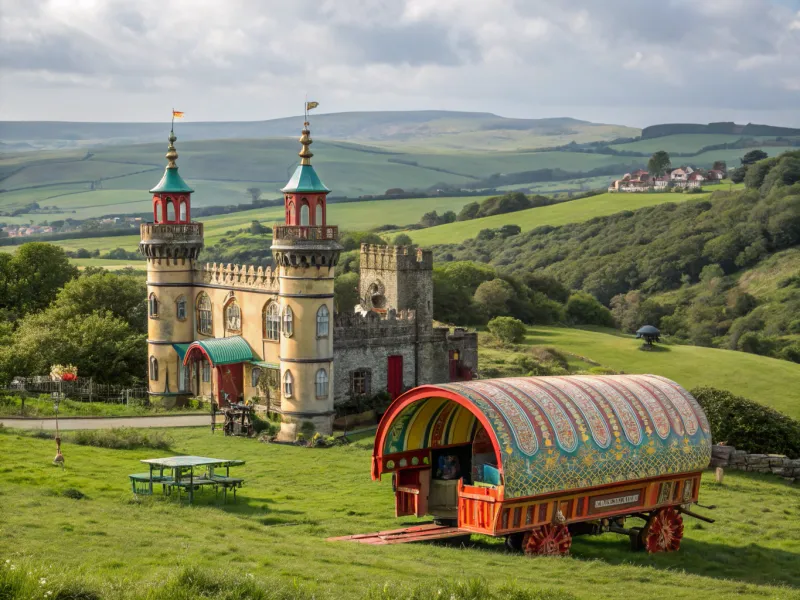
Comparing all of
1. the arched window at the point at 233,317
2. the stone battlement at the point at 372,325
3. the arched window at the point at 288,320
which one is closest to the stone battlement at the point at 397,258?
the stone battlement at the point at 372,325

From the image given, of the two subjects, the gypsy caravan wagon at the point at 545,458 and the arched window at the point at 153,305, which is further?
the arched window at the point at 153,305

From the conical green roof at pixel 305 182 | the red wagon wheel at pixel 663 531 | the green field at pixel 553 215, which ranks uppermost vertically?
the green field at pixel 553 215

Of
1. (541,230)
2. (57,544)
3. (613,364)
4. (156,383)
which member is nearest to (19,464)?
(57,544)

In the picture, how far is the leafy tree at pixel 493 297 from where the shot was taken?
89625 mm

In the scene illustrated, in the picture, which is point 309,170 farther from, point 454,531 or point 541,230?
point 541,230

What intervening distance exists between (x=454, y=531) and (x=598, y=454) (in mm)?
3494

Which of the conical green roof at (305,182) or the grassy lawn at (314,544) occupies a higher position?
the conical green roof at (305,182)

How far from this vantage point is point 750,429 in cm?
3916

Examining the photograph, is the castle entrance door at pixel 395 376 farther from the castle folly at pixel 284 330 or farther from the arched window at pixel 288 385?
the arched window at pixel 288 385

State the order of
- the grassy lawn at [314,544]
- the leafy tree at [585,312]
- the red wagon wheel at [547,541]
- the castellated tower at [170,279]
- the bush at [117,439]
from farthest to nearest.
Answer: the leafy tree at [585,312]
the castellated tower at [170,279]
the bush at [117,439]
the red wagon wheel at [547,541]
the grassy lawn at [314,544]

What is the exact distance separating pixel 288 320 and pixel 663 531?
2130 centimetres

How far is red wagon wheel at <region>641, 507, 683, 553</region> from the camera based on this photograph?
89.8 feet

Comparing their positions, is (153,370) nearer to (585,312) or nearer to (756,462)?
(756,462)

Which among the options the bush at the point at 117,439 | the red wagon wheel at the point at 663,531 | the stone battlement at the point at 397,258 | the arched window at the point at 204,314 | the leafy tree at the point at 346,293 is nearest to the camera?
the red wagon wheel at the point at 663,531
